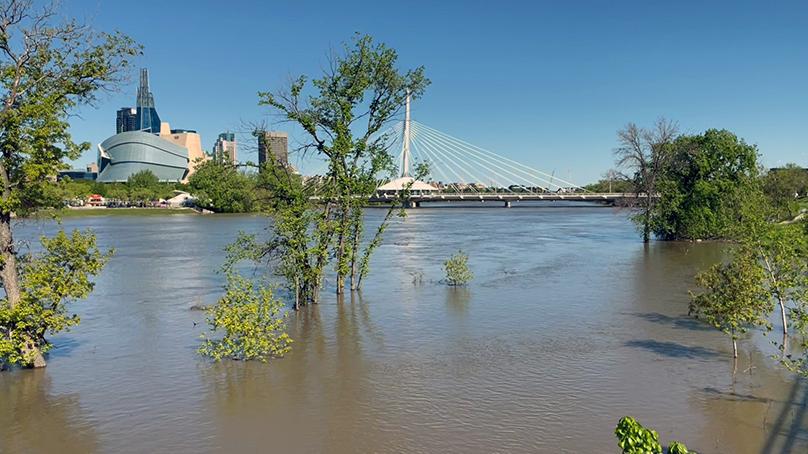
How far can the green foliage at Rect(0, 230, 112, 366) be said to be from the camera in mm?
13094

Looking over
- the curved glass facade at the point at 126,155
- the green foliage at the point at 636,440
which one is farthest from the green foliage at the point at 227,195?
the curved glass facade at the point at 126,155

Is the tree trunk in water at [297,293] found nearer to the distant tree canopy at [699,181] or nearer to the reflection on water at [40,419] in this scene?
the reflection on water at [40,419]

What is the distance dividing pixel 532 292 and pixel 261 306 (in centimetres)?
1316

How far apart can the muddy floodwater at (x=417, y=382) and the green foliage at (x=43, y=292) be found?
3.19 feet

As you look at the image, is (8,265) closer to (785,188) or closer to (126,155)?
(785,188)

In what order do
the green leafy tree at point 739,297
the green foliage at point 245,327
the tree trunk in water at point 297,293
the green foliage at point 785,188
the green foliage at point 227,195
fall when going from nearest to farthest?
the green leafy tree at point 739,297 → the green foliage at point 245,327 → the tree trunk in water at point 297,293 → the green foliage at point 785,188 → the green foliage at point 227,195

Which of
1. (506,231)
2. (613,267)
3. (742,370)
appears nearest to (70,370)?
(742,370)

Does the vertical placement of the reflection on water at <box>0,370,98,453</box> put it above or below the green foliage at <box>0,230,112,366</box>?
below

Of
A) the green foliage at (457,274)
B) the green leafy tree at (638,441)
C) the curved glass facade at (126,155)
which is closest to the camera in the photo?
the green leafy tree at (638,441)

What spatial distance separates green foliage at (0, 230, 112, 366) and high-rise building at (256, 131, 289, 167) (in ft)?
26.8

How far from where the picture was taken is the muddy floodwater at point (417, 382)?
1085 cm

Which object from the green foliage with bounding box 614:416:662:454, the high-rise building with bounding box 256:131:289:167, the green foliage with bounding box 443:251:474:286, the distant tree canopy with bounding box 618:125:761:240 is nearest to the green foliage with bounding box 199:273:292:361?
the high-rise building with bounding box 256:131:289:167

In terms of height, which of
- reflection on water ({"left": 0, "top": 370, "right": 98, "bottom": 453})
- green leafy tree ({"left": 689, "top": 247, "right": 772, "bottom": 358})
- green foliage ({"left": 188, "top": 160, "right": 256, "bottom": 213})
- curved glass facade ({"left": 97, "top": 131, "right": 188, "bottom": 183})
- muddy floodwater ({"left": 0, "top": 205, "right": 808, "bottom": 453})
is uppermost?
curved glass facade ({"left": 97, "top": 131, "right": 188, "bottom": 183})

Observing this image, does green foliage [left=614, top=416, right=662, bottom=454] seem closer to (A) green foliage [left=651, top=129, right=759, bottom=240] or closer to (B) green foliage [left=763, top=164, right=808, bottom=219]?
(A) green foliage [left=651, top=129, right=759, bottom=240]
